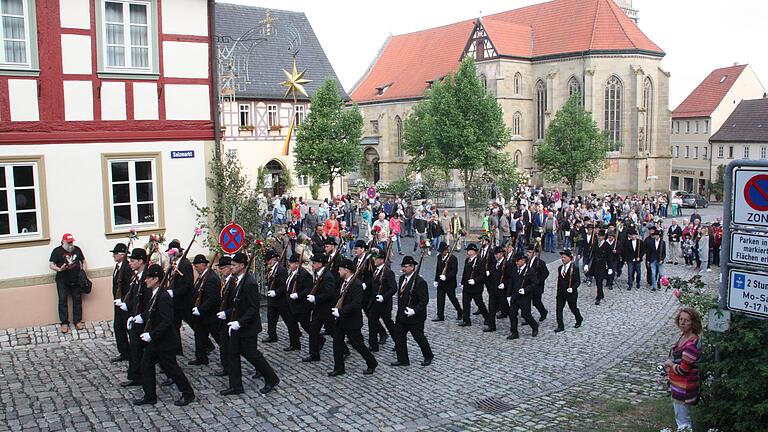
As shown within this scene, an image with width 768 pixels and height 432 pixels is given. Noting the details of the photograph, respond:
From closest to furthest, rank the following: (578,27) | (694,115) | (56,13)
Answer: (56,13), (578,27), (694,115)

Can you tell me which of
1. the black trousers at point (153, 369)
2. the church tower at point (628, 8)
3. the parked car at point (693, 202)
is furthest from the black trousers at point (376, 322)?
the church tower at point (628, 8)

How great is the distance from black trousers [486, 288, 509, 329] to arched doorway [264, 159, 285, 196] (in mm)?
27939

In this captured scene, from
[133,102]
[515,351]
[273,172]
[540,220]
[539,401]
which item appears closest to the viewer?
[539,401]

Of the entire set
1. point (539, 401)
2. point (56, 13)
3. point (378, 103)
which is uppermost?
point (378, 103)

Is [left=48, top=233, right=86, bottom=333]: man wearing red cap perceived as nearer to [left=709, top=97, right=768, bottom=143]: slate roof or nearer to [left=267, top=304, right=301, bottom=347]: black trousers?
[left=267, top=304, right=301, bottom=347]: black trousers

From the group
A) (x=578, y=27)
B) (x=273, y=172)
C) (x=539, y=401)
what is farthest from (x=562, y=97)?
(x=539, y=401)

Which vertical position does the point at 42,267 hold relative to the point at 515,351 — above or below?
above

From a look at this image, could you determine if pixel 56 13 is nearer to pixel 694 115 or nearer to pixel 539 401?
pixel 539 401

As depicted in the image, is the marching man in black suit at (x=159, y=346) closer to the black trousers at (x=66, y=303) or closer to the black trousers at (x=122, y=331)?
the black trousers at (x=122, y=331)

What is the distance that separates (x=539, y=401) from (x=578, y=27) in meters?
50.9

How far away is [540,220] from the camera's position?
26219mm

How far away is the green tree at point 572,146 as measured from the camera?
1779 inches

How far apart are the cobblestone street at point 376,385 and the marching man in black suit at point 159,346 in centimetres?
23

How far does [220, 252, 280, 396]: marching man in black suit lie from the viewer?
32.5 ft
